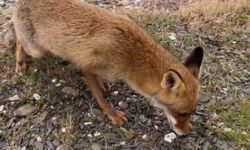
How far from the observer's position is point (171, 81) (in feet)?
16.9

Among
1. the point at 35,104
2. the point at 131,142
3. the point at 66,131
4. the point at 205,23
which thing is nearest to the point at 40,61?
the point at 35,104

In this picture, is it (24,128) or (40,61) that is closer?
(24,128)

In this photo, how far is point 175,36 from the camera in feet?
23.2

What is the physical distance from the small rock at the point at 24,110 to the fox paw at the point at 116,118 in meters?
0.97

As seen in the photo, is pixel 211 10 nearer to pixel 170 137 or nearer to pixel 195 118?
pixel 195 118

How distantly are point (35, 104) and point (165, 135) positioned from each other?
164 centimetres

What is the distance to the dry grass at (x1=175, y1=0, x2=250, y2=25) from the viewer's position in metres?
7.61

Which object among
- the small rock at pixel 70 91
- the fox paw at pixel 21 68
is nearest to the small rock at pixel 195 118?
the small rock at pixel 70 91

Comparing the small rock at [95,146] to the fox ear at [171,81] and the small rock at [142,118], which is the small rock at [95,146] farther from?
the fox ear at [171,81]

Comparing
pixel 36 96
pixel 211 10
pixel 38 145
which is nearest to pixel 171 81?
pixel 38 145

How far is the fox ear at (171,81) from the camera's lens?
501cm

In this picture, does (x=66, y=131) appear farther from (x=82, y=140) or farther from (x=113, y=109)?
(x=113, y=109)

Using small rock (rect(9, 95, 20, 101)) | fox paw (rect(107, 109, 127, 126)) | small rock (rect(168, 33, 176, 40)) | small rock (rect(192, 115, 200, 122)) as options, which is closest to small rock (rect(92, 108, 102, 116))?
fox paw (rect(107, 109, 127, 126))

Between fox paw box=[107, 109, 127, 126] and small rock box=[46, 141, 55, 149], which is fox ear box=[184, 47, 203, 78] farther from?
small rock box=[46, 141, 55, 149]
